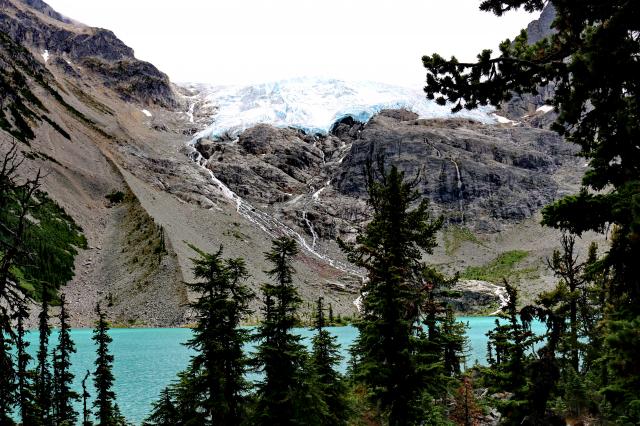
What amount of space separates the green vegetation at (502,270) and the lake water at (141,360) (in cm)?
6862

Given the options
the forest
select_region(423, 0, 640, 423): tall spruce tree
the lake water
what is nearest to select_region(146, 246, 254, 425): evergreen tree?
the forest

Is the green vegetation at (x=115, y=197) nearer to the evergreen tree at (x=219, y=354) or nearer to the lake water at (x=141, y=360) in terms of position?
the lake water at (x=141, y=360)

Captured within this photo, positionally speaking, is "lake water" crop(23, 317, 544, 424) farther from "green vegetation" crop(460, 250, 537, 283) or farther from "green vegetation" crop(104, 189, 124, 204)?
"green vegetation" crop(460, 250, 537, 283)

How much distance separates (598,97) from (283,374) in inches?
585

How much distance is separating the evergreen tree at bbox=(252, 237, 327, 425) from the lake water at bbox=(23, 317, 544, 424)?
29.2 feet

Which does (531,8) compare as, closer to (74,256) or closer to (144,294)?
(144,294)

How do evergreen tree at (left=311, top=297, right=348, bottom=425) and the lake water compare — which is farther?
the lake water

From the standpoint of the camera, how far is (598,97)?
8594mm

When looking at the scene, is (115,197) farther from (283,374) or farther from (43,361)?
(283,374)

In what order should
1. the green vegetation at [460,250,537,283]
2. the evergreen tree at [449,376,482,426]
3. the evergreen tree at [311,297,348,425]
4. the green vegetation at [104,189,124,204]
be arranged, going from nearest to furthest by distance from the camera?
the evergreen tree at [311,297,348,425]
the evergreen tree at [449,376,482,426]
the green vegetation at [104,189,124,204]
the green vegetation at [460,250,537,283]

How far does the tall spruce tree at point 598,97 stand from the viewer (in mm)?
7848

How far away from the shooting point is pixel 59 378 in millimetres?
31375

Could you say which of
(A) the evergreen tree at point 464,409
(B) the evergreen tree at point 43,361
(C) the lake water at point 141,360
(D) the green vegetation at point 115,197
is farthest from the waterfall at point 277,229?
(B) the evergreen tree at point 43,361

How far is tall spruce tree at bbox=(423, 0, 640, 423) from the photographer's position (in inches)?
309
